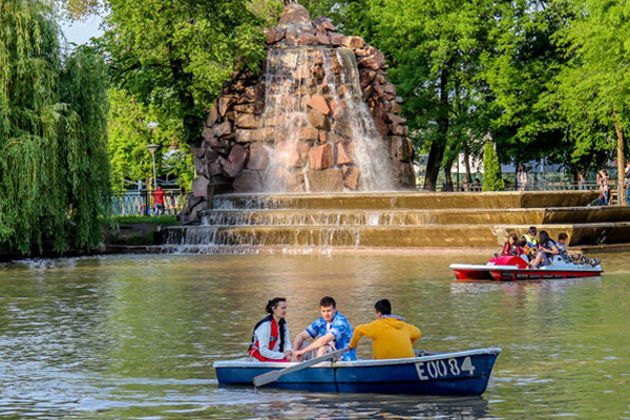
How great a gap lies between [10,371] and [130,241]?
30179 mm

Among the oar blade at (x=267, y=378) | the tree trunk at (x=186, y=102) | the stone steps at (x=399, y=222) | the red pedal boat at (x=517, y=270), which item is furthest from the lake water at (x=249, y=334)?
the tree trunk at (x=186, y=102)

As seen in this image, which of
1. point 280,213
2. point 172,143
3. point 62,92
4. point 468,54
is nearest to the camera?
point 62,92

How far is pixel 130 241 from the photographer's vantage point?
46750 millimetres

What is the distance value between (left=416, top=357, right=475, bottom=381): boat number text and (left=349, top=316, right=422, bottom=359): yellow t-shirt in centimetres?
50

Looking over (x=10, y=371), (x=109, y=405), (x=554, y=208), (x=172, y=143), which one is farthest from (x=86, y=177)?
(x=172, y=143)

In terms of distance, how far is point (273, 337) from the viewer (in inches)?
609

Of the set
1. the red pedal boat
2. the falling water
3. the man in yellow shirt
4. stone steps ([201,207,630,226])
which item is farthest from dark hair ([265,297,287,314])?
the falling water

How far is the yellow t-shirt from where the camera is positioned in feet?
47.2

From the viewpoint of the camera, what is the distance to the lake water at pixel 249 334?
13898mm

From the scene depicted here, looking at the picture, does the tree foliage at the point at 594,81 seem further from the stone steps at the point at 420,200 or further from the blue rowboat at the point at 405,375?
the blue rowboat at the point at 405,375

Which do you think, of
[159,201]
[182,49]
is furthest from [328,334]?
[159,201]

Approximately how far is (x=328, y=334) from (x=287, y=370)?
73 centimetres

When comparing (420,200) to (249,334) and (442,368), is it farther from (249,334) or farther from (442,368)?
(442,368)

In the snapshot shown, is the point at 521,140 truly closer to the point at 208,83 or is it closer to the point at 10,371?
the point at 208,83
